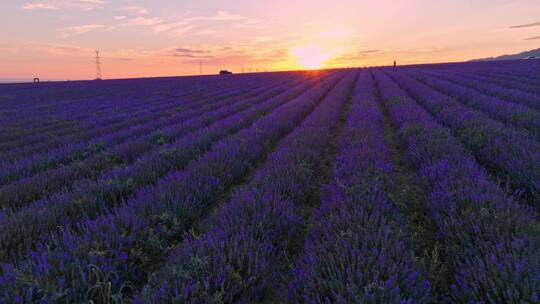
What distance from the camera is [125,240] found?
257 centimetres

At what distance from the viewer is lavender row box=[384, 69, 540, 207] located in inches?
137

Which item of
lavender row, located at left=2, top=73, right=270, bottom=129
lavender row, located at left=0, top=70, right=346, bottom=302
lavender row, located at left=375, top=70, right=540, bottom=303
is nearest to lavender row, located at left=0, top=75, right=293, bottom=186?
lavender row, located at left=0, top=70, right=346, bottom=302

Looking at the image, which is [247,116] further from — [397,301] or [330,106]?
[397,301]

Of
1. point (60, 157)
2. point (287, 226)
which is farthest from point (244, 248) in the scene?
point (60, 157)

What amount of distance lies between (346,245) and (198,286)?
1045mm

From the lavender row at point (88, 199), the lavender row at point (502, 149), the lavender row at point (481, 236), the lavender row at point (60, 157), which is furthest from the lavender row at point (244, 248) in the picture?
the lavender row at point (60, 157)

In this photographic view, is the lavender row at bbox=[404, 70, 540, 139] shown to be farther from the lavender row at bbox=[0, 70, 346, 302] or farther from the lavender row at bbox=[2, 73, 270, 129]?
the lavender row at bbox=[2, 73, 270, 129]

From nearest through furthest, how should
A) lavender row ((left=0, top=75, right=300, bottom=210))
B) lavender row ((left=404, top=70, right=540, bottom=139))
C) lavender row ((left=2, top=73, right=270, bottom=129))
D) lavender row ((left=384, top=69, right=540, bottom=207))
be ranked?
lavender row ((left=384, top=69, right=540, bottom=207)) → lavender row ((left=0, top=75, right=300, bottom=210)) → lavender row ((left=404, top=70, right=540, bottom=139)) → lavender row ((left=2, top=73, right=270, bottom=129))

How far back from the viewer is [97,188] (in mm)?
3924

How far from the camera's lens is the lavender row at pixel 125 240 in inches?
76.6

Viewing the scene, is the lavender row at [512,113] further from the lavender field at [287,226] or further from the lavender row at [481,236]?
the lavender row at [481,236]

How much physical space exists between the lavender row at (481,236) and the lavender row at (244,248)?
4.19ft

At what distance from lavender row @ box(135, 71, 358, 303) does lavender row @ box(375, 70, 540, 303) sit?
1277mm

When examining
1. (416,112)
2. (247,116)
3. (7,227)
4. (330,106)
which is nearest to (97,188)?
(7,227)
